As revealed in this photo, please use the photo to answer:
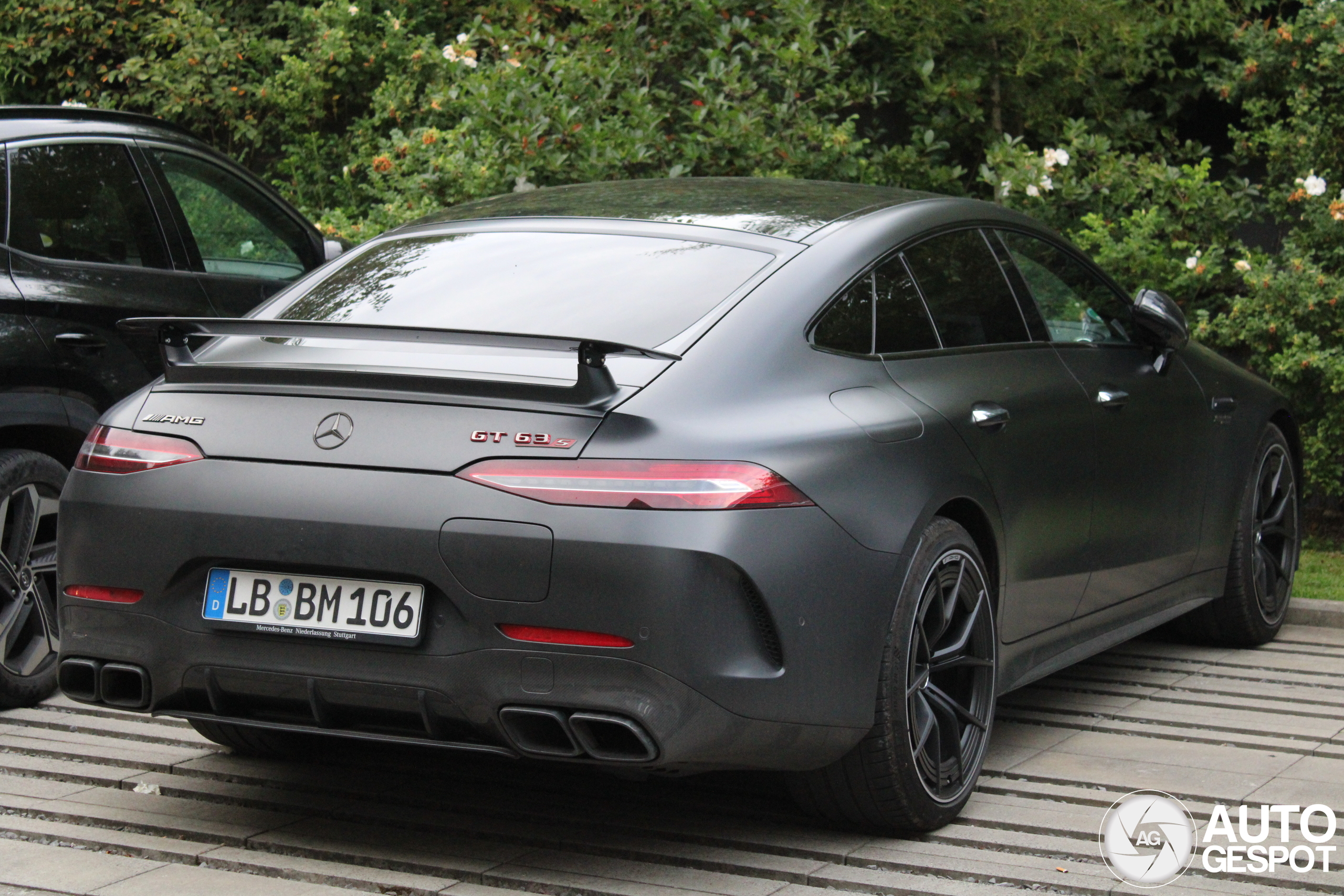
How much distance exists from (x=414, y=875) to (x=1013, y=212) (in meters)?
2.71

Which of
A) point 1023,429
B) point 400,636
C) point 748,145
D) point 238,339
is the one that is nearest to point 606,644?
point 400,636

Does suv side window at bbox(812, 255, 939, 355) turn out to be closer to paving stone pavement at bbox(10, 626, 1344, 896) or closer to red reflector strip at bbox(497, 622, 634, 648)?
red reflector strip at bbox(497, 622, 634, 648)

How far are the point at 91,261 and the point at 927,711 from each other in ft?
10.2

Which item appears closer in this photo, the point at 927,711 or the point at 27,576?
the point at 927,711

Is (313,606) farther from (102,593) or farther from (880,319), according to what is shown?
(880,319)

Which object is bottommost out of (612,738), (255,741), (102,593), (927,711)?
(255,741)

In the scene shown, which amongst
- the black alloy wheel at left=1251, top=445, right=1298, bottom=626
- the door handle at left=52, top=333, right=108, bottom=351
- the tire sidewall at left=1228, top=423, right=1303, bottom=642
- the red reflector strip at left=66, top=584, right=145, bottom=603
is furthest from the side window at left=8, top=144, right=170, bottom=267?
the black alloy wheel at left=1251, top=445, right=1298, bottom=626

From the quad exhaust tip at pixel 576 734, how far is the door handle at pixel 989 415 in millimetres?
1326

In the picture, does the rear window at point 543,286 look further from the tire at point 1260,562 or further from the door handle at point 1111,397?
the tire at point 1260,562

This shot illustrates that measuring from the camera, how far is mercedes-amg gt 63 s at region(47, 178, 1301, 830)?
324cm

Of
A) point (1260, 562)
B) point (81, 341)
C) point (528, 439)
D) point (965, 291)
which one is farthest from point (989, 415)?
point (81, 341)

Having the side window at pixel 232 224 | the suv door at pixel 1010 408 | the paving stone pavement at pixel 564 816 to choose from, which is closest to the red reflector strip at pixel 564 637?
the paving stone pavement at pixel 564 816

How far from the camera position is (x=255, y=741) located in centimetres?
437

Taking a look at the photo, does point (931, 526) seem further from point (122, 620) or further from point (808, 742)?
point (122, 620)
